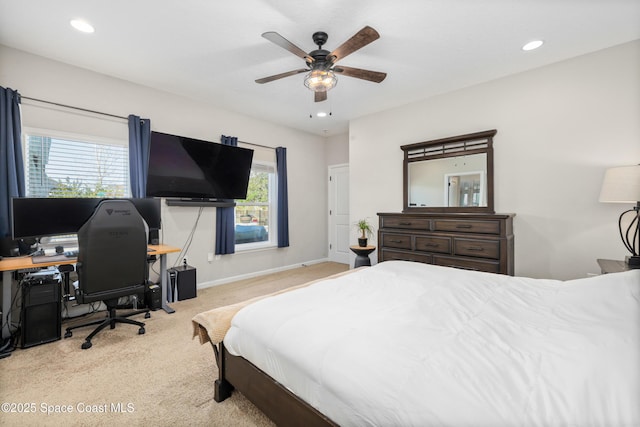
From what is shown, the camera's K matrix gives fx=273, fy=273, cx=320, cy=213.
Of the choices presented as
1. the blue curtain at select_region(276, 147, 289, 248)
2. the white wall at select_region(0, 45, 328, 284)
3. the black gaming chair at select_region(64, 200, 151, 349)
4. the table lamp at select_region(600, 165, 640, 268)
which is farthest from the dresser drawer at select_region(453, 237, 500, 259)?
the black gaming chair at select_region(64, 200, 151, 349)

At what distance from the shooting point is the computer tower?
357cm

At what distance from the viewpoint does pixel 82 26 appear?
2424 mm

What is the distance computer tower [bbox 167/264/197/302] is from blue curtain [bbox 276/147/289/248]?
Result: 179 cm

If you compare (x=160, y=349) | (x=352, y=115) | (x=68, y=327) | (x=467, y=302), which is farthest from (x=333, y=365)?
(x=352, y=115)

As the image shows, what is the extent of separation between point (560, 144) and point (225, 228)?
4.50 metres

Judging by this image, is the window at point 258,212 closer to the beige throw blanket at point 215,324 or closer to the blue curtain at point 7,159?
the blue curtain at point 7,159

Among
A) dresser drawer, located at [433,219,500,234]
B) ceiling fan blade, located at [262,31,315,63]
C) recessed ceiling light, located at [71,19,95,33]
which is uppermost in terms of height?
recessed ceiling light, located at [71,19,95,33]

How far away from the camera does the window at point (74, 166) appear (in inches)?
115

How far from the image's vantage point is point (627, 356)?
2.89ft

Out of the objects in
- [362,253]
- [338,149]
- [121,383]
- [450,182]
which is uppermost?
[338,149]

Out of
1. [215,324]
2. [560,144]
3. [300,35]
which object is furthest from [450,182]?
[215,324]

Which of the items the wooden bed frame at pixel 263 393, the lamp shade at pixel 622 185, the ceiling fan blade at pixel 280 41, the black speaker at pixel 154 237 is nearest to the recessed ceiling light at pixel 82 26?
the ceiling fan blade at pixel 280 41

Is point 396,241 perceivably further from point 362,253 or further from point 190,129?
point 190,129

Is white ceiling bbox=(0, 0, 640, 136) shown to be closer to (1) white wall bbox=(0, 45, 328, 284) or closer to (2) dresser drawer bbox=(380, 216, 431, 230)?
(1) white wall bbox=(0, 45, 328, 284)
